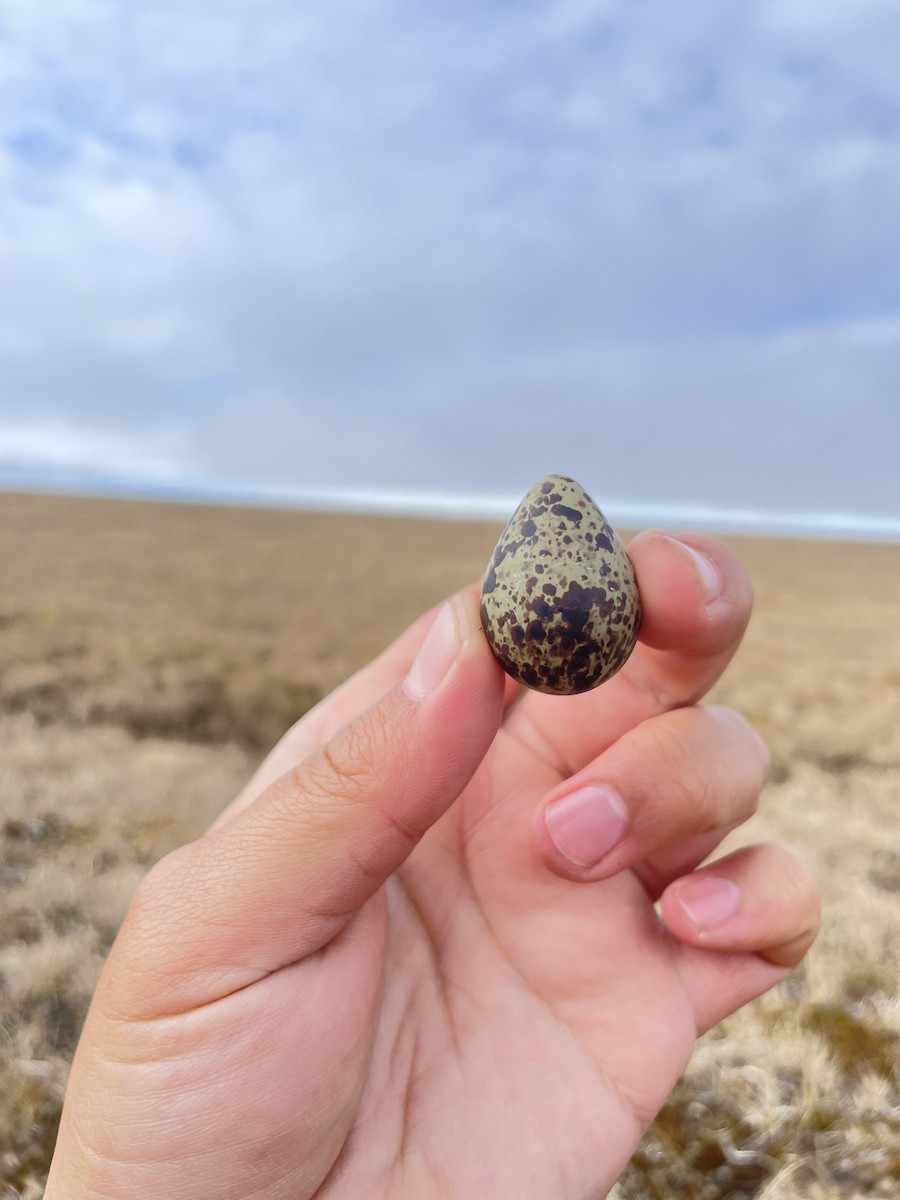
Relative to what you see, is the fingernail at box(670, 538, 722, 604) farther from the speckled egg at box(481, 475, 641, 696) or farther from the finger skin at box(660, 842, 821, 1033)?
the finger skin at box(660, 842, 821, 1033)

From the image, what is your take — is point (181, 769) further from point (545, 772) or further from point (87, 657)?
point (545, 772)

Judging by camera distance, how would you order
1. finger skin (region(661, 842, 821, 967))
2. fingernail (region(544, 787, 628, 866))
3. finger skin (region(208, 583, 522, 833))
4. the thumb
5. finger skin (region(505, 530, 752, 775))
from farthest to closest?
finger skin (region(208, 583, 522, 833)) → finger skin (region(661, 842, 821, 967)) → fingernail (region(544, 787, 628, 866)) → finger skin (region(505, 530, 752, 775)) → the thumb

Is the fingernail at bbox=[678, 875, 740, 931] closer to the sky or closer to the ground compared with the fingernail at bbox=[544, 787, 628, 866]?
closer to the ground

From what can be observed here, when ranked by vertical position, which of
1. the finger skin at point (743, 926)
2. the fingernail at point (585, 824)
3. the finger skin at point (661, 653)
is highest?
the finger skin at point (661, 653)

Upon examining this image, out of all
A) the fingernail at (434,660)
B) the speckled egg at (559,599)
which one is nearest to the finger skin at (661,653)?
the speckled egg at (559,599)

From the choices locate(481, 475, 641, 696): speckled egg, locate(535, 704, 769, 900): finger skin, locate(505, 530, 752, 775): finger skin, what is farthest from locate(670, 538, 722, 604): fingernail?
locate(535, 704, 769, 900): finger skin

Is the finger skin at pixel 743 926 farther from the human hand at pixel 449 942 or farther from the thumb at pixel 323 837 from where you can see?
the thumb at pixel 323 837
